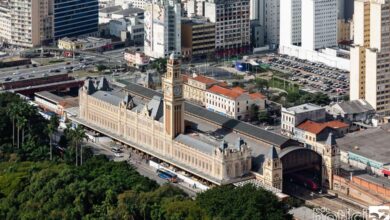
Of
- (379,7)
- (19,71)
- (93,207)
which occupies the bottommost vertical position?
(93,207)

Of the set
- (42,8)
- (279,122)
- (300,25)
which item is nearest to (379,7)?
(279,122)

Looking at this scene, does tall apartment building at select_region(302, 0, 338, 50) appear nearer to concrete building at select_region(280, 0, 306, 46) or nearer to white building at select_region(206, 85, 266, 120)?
concrete building at select_region(280, 0, 306, 46)

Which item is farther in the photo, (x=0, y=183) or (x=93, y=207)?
(x=0, y=183)

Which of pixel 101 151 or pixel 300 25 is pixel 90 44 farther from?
pixel 101 151

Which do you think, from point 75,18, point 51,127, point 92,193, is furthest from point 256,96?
point 75,18

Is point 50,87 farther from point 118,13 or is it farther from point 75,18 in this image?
A: point 118,13

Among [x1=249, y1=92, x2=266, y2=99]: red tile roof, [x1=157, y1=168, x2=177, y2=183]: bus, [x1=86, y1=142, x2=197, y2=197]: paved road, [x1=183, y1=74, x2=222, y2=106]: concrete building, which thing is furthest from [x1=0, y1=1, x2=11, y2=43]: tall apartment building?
[x1=157, y1=168, x2=177, y2=183]: bus

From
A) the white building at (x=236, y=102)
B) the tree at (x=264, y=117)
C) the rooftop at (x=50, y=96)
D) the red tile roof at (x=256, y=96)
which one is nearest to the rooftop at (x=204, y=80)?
the white building at (x=236, y=102)
